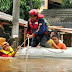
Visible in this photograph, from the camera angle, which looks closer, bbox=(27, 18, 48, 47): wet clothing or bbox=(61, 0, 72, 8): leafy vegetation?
bbox=(27, 18, 48, 47): wet clothing

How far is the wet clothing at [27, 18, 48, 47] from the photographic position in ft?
29.2

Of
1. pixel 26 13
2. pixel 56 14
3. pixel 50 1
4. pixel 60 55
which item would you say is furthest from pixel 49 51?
pixel 50 1

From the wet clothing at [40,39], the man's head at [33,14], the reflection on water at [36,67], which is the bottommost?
the reflection on water at [36,67]

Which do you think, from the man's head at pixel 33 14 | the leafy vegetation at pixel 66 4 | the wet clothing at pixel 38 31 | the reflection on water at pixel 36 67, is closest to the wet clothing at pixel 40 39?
the wet clothing at pixel 38 31

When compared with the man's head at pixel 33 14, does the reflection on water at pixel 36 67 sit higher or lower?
lower

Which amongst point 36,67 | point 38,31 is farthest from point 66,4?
point 36,67

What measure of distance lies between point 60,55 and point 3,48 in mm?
1844

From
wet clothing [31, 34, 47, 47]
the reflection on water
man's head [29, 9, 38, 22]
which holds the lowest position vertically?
the reflection on water

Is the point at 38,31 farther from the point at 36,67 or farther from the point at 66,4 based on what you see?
the point at 66,4

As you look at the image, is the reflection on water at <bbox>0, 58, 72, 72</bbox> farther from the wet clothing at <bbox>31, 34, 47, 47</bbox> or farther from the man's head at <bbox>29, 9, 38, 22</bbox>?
the wet clothing at <bbox>31, 34, 47, 47</bbox>

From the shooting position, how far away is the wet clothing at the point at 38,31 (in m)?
8.91

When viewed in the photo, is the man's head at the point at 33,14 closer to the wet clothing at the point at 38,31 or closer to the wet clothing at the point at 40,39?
the wet clothing at the point at 38,31

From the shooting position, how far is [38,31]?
887 cm

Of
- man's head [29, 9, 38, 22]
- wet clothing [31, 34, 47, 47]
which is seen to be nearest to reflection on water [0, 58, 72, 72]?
man's head [29, 9, 38, 22]
